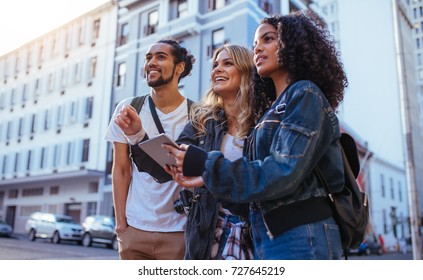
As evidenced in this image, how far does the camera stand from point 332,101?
3.45 feet

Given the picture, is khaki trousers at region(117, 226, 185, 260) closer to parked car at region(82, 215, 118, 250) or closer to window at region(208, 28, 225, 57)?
parked car at region(82, 215, 118, 250)

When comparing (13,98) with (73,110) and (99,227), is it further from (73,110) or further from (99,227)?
(99,227)

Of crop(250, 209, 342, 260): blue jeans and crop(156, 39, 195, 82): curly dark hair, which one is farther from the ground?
crop(156, 39, 195, 82): curly dark hair

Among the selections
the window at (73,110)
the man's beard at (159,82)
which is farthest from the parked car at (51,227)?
the man's beard at (159,82)

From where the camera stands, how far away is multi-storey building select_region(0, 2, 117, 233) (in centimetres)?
245

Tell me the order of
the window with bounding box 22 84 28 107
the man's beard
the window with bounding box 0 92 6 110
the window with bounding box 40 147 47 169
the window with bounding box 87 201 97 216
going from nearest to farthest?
1. the man's beard
2. the window with bounding box 0 92 6 110
3. the window with bounding box 22 84 28 107
4. the window with bounding box 40 147 47 169
5. the window with bounding box 87 201 97 216

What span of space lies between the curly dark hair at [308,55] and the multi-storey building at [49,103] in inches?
65.8

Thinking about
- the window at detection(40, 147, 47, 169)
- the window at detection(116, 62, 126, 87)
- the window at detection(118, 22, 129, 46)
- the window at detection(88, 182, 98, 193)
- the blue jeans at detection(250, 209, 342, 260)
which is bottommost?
the blue jeans at detection(250, 209, 342, 260)

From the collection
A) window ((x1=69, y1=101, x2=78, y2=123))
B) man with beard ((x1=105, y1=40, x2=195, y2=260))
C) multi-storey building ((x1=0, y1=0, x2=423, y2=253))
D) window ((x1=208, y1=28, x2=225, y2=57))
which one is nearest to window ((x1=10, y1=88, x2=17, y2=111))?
multi-storey building ((x1=0, y1=0, x2=423, y2=253))

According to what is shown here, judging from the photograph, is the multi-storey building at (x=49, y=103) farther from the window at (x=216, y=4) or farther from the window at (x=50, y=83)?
the window at (x=216, y=4)

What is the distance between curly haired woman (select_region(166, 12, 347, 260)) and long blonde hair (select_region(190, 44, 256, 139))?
12.3 inches

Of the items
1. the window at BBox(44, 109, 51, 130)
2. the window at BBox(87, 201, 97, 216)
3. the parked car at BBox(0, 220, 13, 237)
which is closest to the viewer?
the parked car at BBox(0, 220, 13, 237)

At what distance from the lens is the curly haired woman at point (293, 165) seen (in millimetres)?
864

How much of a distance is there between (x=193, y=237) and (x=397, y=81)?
209 centimetres
